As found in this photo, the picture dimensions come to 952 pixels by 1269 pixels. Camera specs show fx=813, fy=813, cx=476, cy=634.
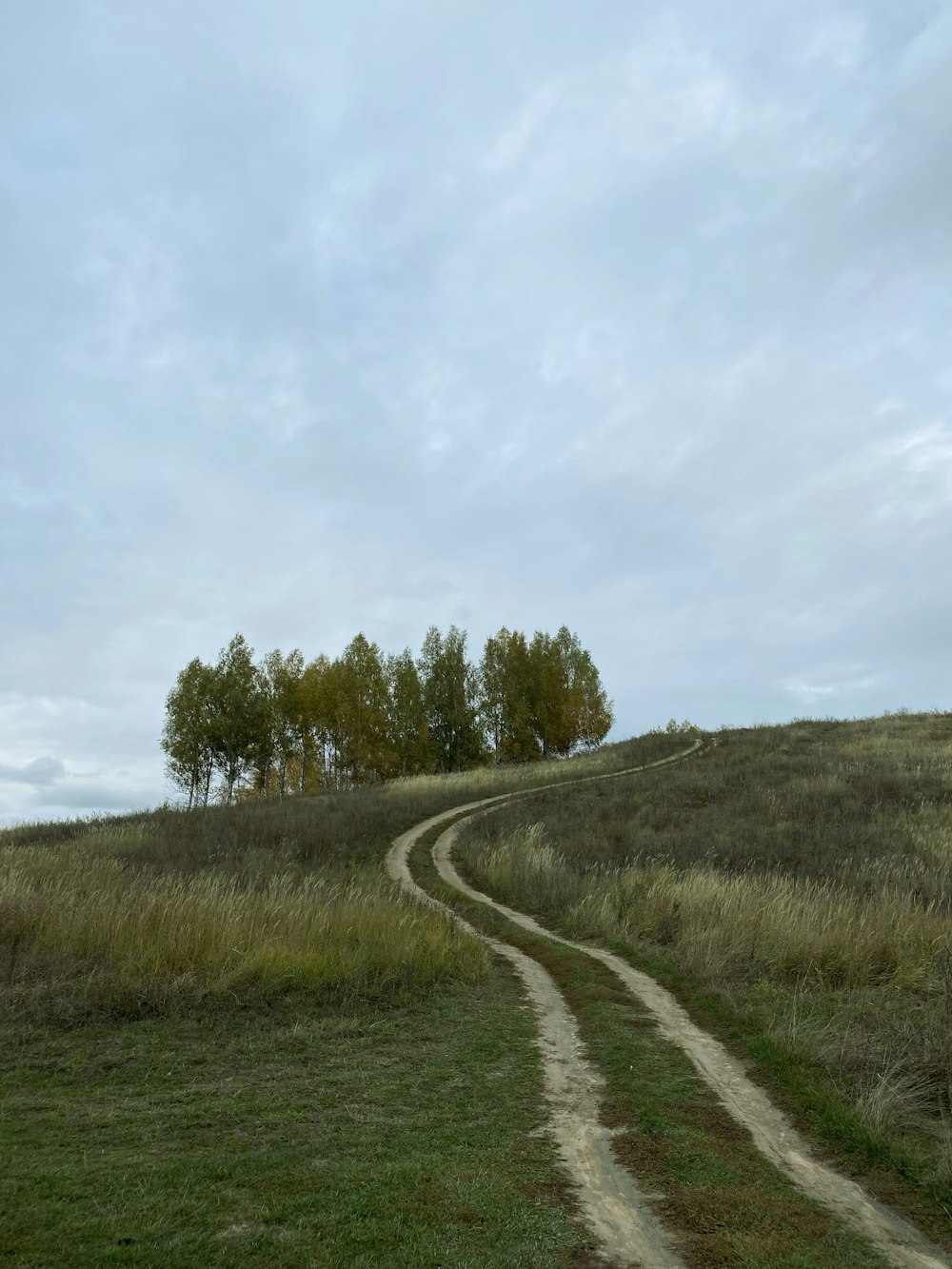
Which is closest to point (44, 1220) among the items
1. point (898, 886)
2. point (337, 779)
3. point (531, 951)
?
point (531, 951)

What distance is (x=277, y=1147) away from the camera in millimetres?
5105

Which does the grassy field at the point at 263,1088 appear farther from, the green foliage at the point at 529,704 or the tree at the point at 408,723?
the green foliage at the point at 529,704

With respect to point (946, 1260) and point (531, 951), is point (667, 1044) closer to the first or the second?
point (946, 1260)

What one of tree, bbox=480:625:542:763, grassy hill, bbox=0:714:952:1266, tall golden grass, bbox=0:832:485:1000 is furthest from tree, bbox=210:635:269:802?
tall golden grass, bbox=0:832:485:1000

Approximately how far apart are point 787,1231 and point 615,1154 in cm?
125

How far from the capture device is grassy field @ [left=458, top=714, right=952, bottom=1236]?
632 cm

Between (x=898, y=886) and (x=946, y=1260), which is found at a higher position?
(x=898, y=886)

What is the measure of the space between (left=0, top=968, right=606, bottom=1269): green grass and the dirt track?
217 millimetres

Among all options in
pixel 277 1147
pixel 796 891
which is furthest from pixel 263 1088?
pixel 796 891

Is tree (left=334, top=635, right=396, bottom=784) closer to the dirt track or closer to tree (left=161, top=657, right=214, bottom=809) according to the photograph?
tree (left=161, top=657, right=214, bottom=809)

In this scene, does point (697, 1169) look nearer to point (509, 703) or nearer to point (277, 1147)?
point (277, 1147)

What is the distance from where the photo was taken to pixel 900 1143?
18.4 ft

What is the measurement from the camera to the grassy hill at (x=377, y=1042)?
13.9 feet

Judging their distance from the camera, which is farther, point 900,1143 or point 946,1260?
point 900,1143
